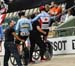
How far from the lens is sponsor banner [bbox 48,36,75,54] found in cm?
1650

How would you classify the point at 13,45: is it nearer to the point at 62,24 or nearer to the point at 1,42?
the point at 62,24

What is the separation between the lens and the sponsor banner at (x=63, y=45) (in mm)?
16500

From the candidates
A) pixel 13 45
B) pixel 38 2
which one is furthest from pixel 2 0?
pixel 13 45

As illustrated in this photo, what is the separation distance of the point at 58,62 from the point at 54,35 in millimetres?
2654

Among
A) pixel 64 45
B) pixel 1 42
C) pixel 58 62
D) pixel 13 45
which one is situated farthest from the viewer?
pixel 1 42

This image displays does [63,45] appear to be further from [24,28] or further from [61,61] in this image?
[24,28]

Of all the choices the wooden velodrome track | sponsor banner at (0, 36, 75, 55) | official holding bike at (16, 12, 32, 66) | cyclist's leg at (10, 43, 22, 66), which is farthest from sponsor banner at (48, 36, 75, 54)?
cyclist's leg at (10, 43, 22, 66)

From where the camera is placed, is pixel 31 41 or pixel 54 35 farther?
pixel 54 35

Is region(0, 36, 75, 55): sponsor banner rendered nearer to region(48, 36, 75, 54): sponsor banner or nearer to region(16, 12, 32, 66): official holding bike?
region(48, 36, 75, 54): sponsor banner

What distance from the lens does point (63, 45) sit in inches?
658

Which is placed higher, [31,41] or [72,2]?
[72,2]

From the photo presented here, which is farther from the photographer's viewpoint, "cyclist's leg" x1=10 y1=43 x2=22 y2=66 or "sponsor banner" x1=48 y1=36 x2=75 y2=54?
"sponsor banner" x1=48 y1=36 x2=75 y2=54

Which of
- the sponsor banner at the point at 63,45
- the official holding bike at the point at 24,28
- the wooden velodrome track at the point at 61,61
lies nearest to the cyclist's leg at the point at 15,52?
the official holding bike at the point at 24,28

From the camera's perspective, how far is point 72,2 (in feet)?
63.5
